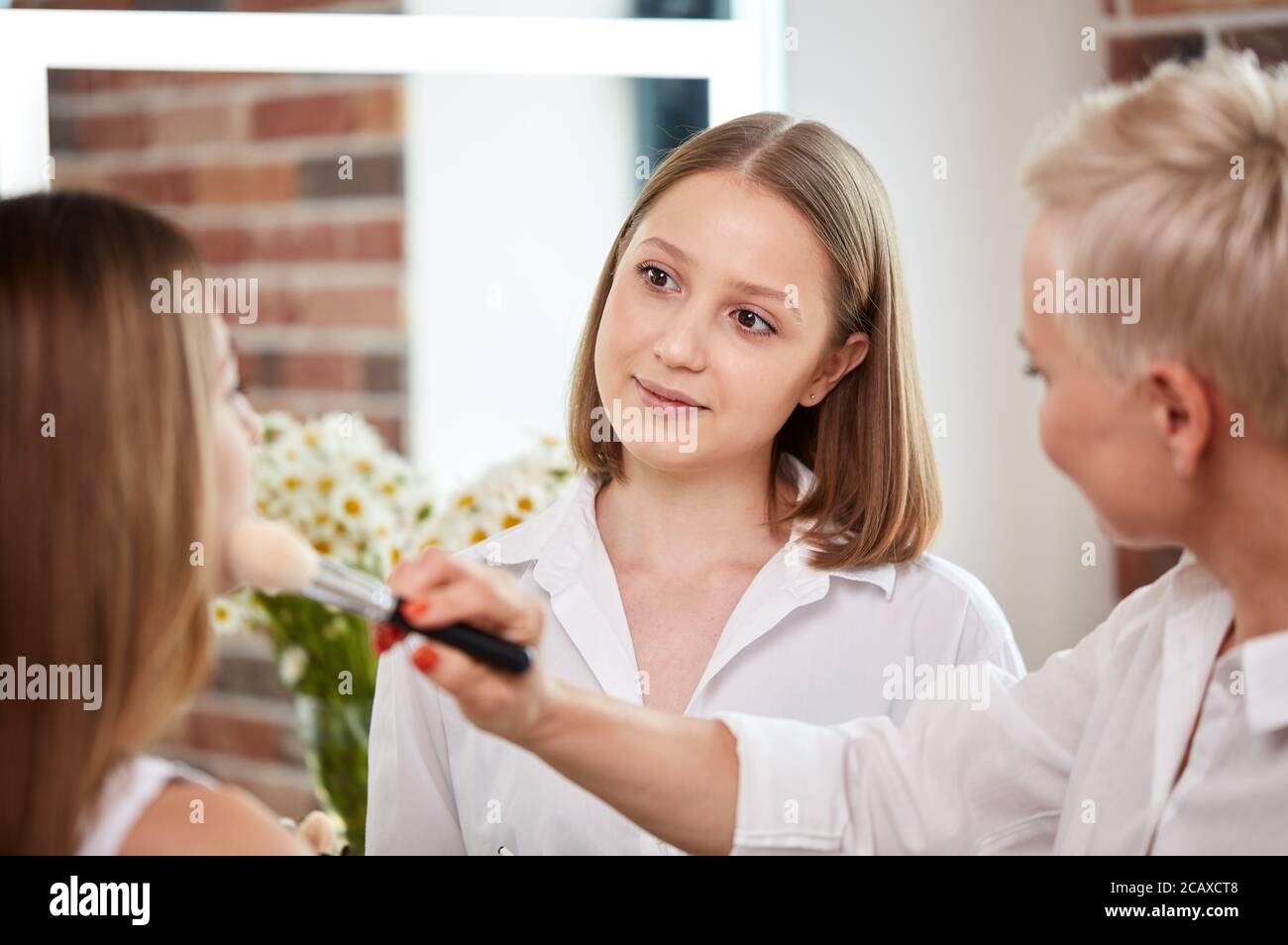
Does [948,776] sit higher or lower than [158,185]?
lower

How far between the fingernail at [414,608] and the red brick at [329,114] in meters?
0.99

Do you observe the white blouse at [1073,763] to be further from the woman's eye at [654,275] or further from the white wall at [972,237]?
the white wall at [972,237]

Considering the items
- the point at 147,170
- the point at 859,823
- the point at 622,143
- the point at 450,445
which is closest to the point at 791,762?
the point at 859,823

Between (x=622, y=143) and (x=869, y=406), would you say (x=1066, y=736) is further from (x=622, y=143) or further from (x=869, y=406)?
(x=622, y=143)

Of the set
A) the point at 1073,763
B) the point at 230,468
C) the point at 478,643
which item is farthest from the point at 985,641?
the point at 230,468

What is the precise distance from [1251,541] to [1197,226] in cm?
19

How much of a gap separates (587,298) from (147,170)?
0.59 metres

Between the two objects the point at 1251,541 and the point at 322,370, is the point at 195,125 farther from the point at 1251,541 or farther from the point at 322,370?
the point at 1251,541

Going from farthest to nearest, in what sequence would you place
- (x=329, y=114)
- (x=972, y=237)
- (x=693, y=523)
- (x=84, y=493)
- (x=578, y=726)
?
(x=329, y=114) < (x=972, y=237) < (x=693, y=523) < (x=578, y=726) < (x=84, y=493)

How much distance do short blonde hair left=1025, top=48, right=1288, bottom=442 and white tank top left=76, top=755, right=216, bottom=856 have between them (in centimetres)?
58

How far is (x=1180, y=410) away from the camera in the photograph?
0.70m

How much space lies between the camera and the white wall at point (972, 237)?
4.40 feet

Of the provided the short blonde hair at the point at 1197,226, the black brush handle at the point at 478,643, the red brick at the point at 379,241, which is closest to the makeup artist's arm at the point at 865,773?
the black brush handle at the point at 478,643

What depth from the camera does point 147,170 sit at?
5.22ft
